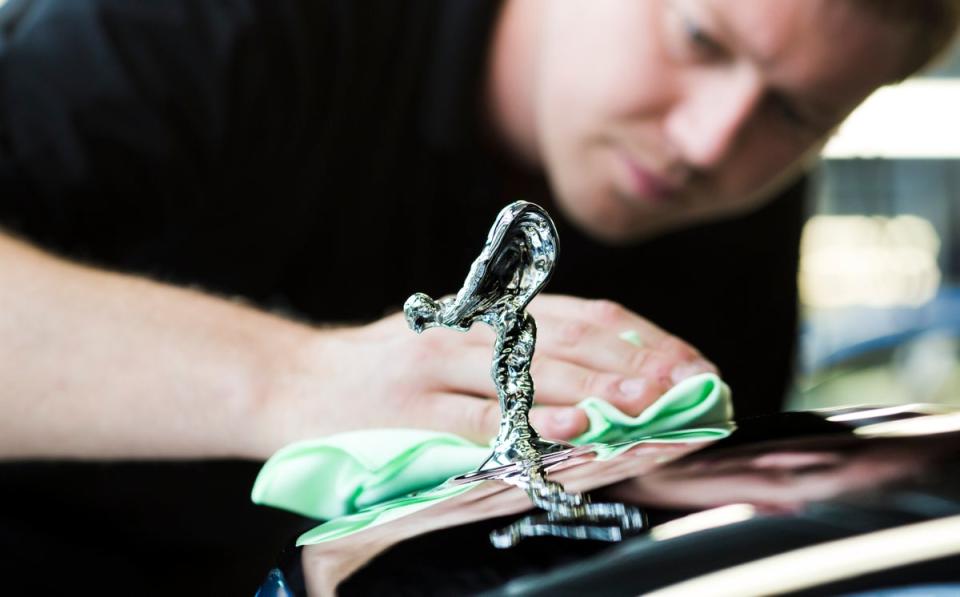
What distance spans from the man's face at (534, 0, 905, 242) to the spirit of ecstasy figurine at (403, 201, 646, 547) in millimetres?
388

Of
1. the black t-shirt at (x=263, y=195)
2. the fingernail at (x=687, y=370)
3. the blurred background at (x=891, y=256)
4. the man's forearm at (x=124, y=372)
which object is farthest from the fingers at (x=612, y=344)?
the blurred background at (x=891, y=256)

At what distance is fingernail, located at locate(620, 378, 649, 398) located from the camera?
332 millimetres

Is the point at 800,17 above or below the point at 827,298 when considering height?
below

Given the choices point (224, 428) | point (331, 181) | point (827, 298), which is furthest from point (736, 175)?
point (827, 298)

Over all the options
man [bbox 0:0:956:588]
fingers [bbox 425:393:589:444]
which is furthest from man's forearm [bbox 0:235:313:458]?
fingers [bbox 425:393:589:444]

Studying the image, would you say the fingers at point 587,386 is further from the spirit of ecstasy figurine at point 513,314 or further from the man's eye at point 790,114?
the man's eye at point 790,114

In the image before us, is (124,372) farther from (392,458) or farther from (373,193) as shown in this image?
(373,193)

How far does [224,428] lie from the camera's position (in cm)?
43

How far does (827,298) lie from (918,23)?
1939mm

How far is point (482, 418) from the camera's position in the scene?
354 mm

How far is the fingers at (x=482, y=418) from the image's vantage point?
32 cm

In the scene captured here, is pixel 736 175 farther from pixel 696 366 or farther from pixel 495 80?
pixel 696 366

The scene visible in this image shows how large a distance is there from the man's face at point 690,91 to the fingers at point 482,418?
336 mm

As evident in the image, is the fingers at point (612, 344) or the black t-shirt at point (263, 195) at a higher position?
the black t-shirt at point (263, 195)
